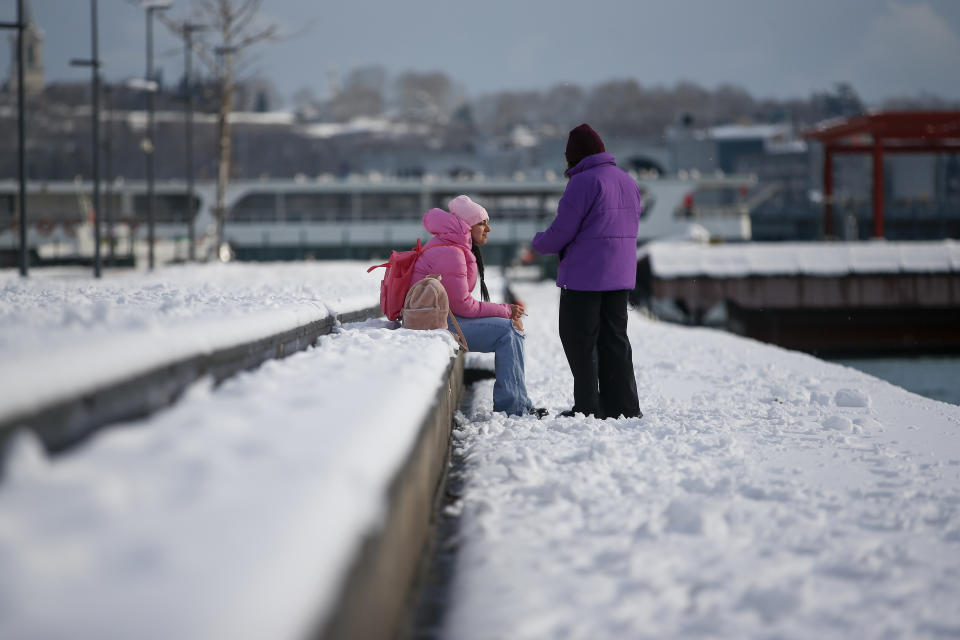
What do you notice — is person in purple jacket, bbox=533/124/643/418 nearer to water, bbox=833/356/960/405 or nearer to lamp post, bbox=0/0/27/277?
water, bbox=833/356/960/405

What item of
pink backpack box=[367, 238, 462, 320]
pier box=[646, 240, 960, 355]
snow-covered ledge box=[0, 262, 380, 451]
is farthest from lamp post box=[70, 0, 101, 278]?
snow-covered ledge box=[0, 262, 380, 451]

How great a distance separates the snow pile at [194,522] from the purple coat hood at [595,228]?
3.28 meters

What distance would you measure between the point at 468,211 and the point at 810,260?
16.5 metres

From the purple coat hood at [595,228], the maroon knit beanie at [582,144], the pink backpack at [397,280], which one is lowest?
the pink backpack at [397,280]

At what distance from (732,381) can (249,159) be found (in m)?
145

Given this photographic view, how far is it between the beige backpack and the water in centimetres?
1010

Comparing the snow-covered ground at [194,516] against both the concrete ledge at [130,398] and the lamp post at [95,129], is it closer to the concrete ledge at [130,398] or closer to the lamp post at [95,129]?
the concrete ledge at [130,398]

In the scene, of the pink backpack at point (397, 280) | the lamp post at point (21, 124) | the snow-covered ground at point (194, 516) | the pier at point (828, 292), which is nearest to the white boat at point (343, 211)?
the pier at point (828, 292)

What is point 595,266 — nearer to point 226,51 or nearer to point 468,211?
point 468,211

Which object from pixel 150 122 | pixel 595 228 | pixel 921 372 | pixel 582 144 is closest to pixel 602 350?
pixel 595 228

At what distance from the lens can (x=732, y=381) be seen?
7.82m

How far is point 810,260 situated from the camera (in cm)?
2075

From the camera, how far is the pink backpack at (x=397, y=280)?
19.2 feet

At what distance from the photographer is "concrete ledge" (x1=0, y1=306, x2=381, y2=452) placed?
1952mm
